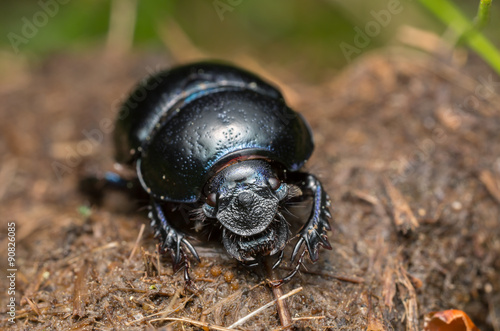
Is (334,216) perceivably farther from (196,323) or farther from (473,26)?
(473,26)

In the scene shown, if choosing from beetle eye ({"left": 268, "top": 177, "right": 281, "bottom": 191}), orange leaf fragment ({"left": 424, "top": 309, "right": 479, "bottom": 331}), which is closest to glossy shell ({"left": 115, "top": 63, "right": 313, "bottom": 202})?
beetle eye ({"left": 268, "top": 177, "right": 281, "bottom": 191})

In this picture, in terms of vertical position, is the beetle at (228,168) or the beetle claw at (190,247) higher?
the beetle at (228,168)

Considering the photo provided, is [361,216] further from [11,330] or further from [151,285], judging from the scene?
[11,330]

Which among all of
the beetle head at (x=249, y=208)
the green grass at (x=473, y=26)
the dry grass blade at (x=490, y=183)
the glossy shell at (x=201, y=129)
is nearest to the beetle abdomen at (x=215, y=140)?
the glossy shell at (x=201, y=129)

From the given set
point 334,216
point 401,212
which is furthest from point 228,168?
point 401,212

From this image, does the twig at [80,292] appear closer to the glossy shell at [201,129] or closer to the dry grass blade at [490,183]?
the glossy shell at [201,129]

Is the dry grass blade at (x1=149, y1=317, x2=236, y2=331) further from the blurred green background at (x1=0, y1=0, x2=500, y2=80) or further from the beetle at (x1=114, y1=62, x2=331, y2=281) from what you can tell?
the blurred green background at (x1=0, y1=0, x2=500, y2=80)
